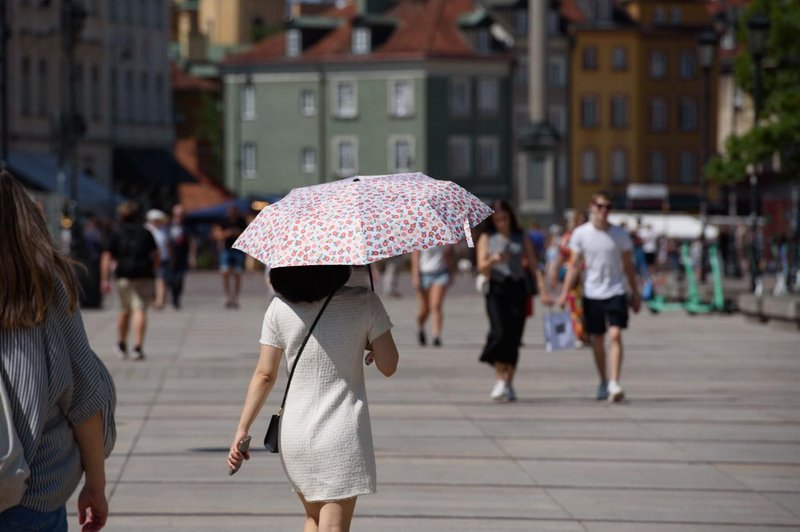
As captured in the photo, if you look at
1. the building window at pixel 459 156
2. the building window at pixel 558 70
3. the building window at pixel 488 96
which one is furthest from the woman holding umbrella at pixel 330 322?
the building window at pixel 558 70

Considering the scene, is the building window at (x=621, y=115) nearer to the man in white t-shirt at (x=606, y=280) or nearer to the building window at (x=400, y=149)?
the building window at (x=400, y=149)

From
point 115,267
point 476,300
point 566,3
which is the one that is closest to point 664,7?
point 566,3

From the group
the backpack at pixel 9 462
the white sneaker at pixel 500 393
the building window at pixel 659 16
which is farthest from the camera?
the building window at pixel 659 16

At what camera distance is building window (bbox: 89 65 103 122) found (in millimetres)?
78812

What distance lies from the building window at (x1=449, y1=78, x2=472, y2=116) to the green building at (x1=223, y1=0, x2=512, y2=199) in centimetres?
5

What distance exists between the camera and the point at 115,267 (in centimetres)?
2128

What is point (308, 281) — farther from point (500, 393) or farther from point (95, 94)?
point (95, 94)

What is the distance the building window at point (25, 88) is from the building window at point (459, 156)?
2840cm

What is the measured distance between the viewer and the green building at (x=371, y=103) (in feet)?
310

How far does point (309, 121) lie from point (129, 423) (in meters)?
81.9

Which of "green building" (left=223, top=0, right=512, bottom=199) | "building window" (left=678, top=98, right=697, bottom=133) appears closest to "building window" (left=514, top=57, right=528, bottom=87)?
"building window" (left=678, top=98, right=697, bottom=133)

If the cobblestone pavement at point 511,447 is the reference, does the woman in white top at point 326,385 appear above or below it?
above

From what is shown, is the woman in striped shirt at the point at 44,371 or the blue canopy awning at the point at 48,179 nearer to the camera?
the woman in striped shirt at the point at 44,371

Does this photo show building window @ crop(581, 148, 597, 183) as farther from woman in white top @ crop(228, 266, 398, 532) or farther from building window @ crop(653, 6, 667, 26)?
woman in white top @ crop(228, 266, 398, 532)
